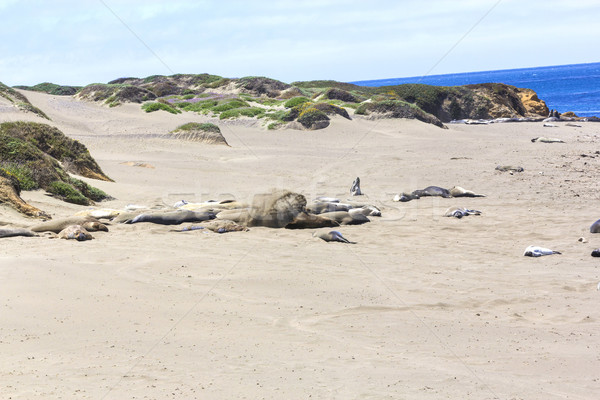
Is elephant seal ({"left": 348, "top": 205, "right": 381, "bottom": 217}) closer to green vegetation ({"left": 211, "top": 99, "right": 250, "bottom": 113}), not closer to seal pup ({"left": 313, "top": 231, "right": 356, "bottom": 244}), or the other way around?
seal pup ({"left": 313, "top": 231, "right": 356, "bottom": 244})

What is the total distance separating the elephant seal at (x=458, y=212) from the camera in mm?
11016

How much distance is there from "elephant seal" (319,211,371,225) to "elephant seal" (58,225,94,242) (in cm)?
389

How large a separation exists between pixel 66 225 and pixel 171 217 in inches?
67.0

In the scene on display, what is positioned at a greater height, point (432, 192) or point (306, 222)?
point (306, 222)

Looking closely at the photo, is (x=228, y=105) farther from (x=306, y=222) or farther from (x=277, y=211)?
(x=306, y=222)

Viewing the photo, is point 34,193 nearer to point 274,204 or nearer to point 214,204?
point 214,204

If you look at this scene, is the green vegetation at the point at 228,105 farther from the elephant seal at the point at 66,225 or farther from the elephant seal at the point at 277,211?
the elephant seal at the point at 66,225

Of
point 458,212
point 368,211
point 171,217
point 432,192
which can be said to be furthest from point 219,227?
point 432,192

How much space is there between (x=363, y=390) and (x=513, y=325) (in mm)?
2110

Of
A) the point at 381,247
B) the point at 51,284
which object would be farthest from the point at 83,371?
the point at 381,247

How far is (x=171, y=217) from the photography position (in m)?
9.73

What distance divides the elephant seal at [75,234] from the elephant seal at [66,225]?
0.37 meters

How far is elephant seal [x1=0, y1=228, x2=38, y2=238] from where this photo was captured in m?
7.82

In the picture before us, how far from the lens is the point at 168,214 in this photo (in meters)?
9.80
